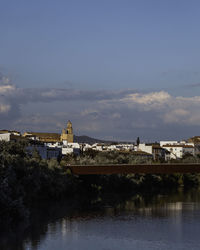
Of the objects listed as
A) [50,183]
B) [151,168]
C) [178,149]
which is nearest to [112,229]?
[50,183]

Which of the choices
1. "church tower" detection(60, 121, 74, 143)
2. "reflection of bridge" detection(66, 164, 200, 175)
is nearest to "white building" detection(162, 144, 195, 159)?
"church tower" detection(60, 121, 74, 143)

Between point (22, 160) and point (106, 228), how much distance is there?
60.3 ft

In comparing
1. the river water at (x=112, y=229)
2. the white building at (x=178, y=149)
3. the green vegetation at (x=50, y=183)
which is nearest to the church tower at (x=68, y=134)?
the white building at (x=178, y=149)

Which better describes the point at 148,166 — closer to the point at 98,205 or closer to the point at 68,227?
the point at 98,205

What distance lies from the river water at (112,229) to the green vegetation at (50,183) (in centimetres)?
225

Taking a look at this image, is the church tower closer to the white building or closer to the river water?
the white building

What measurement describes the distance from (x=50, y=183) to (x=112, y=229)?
2113 cm

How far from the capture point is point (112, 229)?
38.3 m

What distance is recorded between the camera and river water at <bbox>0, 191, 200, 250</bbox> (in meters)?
32.5

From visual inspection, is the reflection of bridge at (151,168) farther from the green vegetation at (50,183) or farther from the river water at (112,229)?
the river water at (112,229)

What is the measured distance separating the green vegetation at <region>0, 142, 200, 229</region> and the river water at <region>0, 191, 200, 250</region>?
225 centimetres

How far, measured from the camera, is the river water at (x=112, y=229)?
1281 inches

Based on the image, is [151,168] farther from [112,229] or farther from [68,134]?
[68,134]

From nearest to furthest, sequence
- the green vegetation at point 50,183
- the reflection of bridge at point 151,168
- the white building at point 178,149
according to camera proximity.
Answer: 1. the green vegetation at point 50,183
2. the reflection of bridge at point 151,168
3. the white building at point 178,149
